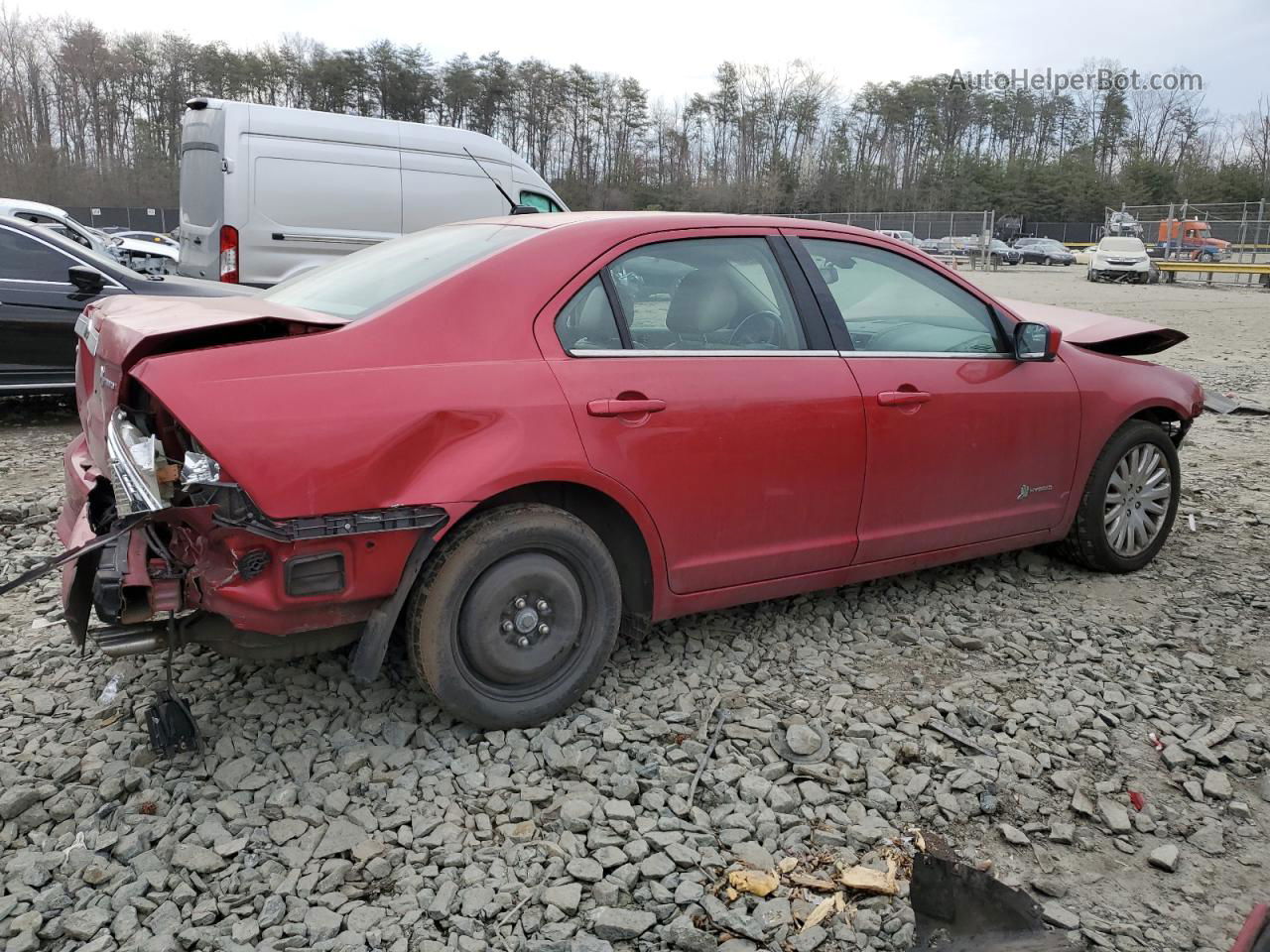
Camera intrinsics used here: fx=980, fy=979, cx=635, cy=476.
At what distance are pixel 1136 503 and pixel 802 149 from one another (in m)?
76.6

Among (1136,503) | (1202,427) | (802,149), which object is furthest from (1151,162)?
(1136,503)

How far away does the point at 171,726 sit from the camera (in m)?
2.89

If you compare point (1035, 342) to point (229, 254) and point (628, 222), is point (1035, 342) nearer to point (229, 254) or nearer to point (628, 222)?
point (628, 222)

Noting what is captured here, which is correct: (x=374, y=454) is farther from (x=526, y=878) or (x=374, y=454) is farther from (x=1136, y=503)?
(x=1136, y=503)

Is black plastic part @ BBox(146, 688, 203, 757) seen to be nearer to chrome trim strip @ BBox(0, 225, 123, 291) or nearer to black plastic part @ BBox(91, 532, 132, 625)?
black plastic part @ BBox(91, 532, 132, 625)

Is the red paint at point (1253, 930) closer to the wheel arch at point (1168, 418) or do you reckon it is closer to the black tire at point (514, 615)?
the black tire at point (514, 615)

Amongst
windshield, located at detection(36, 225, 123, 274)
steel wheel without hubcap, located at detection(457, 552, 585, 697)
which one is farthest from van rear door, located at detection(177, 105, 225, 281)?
steel wheel without hubcap, located at detection(457, 552, 585, 697)

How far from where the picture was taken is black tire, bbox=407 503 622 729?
2932 mm

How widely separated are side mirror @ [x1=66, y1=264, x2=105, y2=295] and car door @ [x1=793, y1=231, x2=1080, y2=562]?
5818mm

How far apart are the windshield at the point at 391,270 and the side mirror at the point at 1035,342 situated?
2.18m

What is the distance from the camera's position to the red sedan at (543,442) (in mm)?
2680

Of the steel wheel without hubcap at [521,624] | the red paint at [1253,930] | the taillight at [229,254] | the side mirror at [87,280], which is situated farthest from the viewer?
the taillight at [229,254]

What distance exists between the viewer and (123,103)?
67875 mm

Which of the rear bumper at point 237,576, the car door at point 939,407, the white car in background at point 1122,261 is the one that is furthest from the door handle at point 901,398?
the white car in background at point 1122,261
